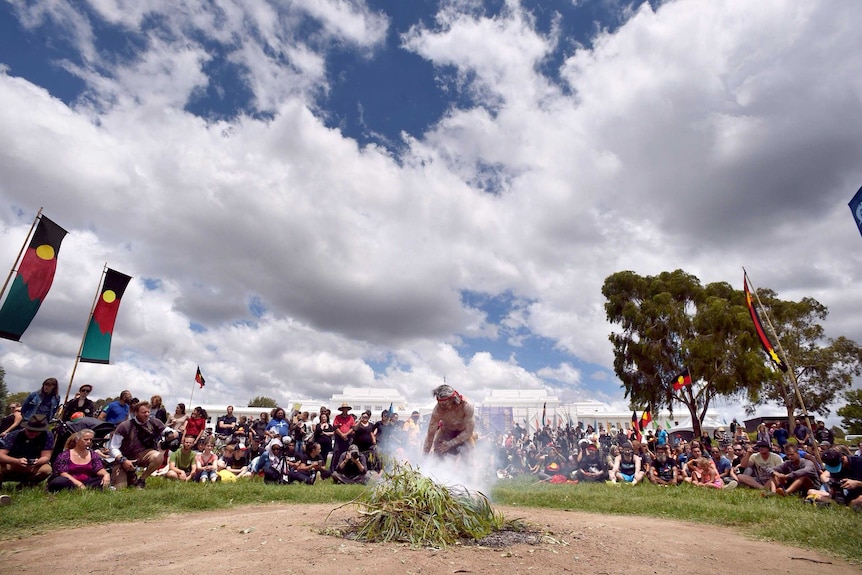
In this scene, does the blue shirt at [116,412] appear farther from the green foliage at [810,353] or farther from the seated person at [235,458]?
the green foliage at [810,353]

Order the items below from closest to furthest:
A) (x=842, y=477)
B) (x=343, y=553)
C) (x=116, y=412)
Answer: (x=343, y=553) < (x=842, y=477) < (x=116, y=412)

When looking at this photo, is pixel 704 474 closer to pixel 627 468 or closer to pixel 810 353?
pixel 627 468

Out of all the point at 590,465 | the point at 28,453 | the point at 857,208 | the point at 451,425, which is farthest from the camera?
the point at 590,465

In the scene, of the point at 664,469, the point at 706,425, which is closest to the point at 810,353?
the point at 706,425

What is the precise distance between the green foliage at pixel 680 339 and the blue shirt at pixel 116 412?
1134 inches

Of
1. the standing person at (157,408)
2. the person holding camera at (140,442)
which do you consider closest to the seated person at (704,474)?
the person holding camera at (140,442)

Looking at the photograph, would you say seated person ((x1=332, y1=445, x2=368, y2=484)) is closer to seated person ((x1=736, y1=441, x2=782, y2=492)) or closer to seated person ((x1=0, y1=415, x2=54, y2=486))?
seated person ((x1=0, y1=415, x2=54, y2=486))

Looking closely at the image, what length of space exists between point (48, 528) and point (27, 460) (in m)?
3.25

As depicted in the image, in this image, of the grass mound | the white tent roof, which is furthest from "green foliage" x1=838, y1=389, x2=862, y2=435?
the grass mound

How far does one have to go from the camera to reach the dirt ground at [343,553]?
4773 mm

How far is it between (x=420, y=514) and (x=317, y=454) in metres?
8.14

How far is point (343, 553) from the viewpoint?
518 centimetres

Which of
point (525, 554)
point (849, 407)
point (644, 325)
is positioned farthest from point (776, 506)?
point (849, 407)

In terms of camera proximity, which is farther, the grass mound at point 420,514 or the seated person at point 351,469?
the seated person at point 351,469
